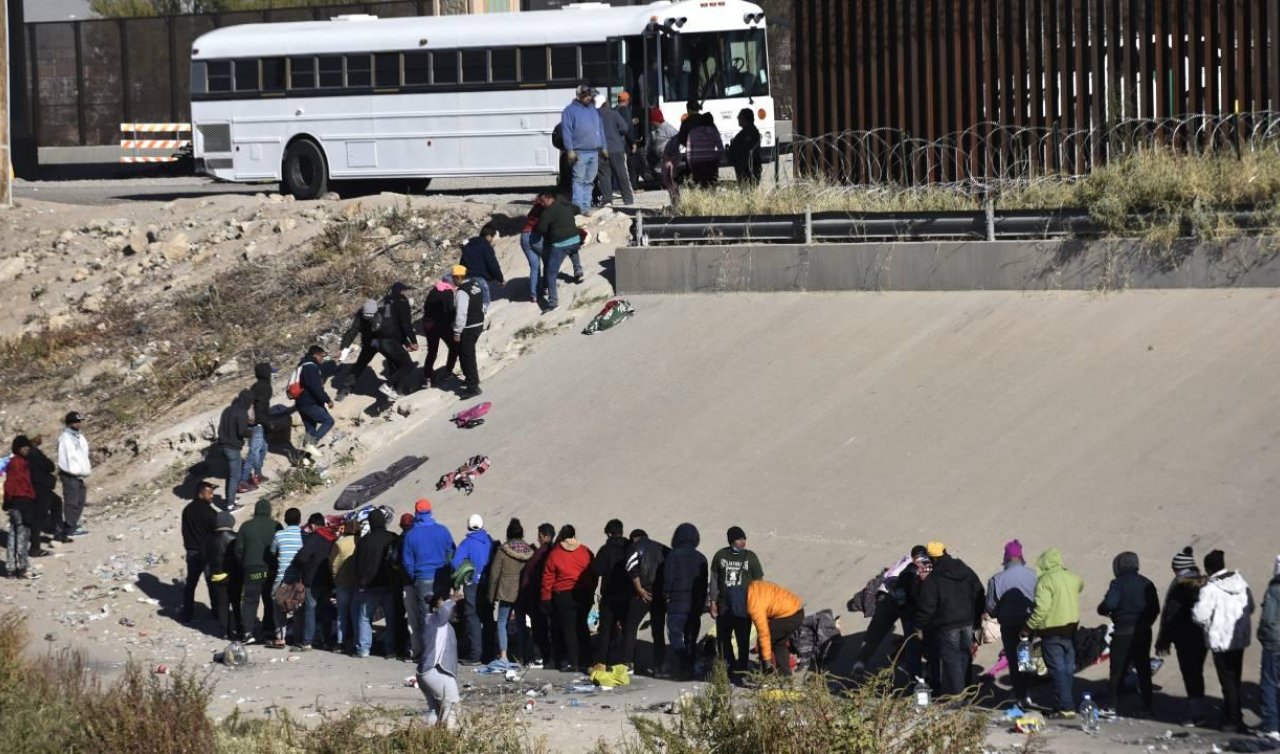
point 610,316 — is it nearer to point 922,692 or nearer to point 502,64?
point 922,692

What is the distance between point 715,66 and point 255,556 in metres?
14.6

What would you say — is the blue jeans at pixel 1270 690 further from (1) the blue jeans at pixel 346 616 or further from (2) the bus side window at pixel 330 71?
(2) the bus side window at pixel 330 71

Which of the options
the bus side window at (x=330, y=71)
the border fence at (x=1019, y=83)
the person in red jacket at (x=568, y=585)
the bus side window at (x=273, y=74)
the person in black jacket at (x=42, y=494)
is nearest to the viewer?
the person in red jacket at (x=568, y=585)

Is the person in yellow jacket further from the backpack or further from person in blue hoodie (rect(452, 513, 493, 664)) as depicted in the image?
the backpack

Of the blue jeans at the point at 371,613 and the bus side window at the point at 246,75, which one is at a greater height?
the bus side window at the point at 246,75

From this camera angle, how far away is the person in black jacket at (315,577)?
1619 cm

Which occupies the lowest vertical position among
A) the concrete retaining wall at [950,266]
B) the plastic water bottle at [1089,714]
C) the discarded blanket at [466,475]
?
the plastic water bottle at [1089,714]

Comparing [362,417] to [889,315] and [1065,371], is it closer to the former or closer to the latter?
[889,315]

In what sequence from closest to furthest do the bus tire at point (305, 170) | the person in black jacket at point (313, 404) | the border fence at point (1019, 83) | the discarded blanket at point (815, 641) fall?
the discarded blanket at point (815, 641), the person in black jacket at point (313, 404), the border fence at point (1019, 83), the bus tire at point (305, 170)

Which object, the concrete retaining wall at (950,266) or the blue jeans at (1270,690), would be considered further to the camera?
the concrete retaining wall at (950,266)

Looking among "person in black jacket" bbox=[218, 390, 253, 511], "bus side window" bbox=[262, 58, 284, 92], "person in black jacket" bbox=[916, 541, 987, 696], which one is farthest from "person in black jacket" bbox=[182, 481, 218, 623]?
"bus side window" bbox=[262, 58, 284, 92]

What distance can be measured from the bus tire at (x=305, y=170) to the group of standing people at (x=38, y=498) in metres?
11.4

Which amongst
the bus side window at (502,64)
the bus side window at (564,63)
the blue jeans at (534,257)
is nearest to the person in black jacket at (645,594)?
the blue jeans at (534,257)

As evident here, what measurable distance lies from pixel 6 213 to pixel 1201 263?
70.9 feet
